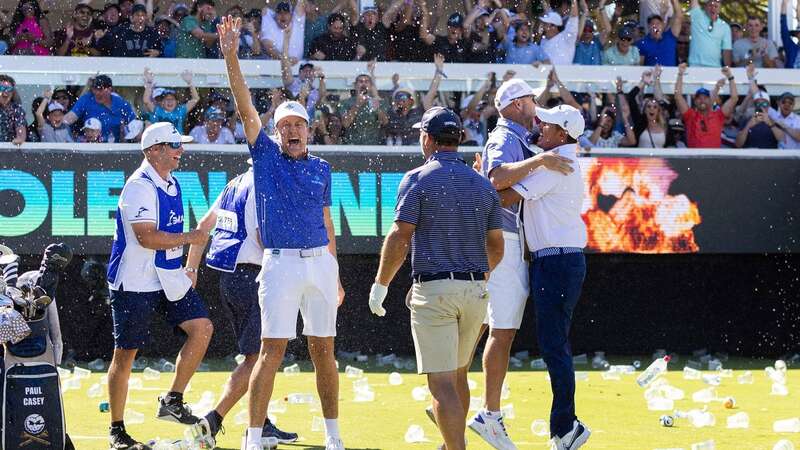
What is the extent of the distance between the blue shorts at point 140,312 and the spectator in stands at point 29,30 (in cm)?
797

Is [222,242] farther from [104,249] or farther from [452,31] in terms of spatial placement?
[452,31]

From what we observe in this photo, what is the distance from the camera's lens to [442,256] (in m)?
7.05

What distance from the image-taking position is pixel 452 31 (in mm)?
16641

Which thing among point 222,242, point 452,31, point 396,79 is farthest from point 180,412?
point 452,31

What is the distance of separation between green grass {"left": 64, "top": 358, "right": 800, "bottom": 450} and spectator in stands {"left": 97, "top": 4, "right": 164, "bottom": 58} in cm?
436

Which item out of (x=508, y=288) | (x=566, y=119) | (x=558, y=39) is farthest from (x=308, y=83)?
(x=566, y=119)

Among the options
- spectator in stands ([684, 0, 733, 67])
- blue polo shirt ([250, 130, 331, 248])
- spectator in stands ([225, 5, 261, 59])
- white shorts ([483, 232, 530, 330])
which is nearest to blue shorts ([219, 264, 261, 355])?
blue polo shirt ([250, 130, 331, 248])

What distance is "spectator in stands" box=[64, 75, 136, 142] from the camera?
14500 mm

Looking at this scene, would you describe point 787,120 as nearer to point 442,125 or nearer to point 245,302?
point 245,302

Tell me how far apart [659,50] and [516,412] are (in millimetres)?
8321

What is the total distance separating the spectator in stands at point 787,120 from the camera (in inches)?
631

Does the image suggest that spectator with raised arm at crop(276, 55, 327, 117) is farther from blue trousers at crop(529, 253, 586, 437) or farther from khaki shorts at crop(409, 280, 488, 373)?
khaki shorts at crop(409, 280, 488, 373)

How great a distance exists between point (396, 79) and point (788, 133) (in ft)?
15.5

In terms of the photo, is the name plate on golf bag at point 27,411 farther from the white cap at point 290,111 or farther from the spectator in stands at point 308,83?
the spectator in stands at point 308,83
